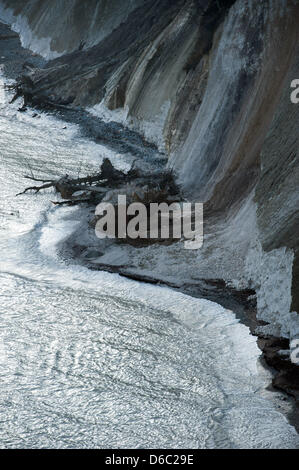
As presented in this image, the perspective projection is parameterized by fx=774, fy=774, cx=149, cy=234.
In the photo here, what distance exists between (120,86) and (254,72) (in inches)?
435

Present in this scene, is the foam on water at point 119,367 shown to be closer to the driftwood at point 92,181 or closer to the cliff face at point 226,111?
the cliff face at point 226,111

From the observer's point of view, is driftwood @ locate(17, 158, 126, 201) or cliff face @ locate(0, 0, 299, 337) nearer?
cliff face @ locate(0, 0, 299, 337)

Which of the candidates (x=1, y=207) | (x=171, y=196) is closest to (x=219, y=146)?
(x=171, y=196)

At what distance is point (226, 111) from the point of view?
49.9 ft

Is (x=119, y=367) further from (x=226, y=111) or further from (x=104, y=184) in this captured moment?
(x=104, y=184)

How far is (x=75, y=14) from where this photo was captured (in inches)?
1564

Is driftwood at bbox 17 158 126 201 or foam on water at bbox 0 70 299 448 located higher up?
driftwood at bbox 17 158 126 201

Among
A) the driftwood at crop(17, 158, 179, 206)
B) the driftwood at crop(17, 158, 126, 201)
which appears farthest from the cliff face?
the driftwood at crop(17, 158, 126, 201)

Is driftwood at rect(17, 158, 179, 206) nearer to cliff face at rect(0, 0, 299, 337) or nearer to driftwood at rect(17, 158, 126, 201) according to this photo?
driftwood at rect(17, 158, 126, 201)

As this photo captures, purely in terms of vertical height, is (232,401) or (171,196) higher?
(171,196)

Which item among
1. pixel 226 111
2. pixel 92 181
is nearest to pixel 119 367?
pixel 226 111

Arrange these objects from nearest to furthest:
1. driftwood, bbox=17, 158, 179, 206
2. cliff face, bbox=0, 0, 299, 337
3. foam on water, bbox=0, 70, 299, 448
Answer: foam on water, bbox=0, 70, 299, 448
cliff face, bbox=0, 0, 299, 337
driftwood, bbox=17, 158, 179, 206

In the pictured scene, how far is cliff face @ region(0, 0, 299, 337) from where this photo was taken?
9898mm

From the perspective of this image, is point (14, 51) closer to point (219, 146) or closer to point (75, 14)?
point (75, 14)
